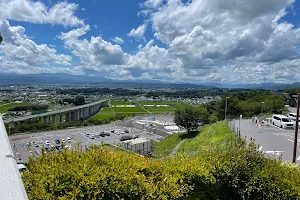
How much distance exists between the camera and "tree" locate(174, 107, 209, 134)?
4062cm

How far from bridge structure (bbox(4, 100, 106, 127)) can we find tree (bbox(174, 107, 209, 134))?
53.8 m

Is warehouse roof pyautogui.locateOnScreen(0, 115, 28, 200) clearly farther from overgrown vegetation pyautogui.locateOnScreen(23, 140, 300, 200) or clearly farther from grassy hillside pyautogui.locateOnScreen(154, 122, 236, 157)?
grassy hillside pyautogui.locateOnScreen(154, 122, 236, 157)

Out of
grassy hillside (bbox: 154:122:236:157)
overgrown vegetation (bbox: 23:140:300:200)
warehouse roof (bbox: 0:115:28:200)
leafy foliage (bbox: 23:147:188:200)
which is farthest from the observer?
grassy hillside (bbox: 154:122:236:157)

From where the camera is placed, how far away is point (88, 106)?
371ft

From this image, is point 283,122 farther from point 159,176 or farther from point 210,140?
point 159,176

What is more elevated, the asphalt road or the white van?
the white van

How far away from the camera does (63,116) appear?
96.8 metres

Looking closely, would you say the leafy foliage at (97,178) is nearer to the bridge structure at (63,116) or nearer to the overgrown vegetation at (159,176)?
the overgrown vegetation at (159,176)

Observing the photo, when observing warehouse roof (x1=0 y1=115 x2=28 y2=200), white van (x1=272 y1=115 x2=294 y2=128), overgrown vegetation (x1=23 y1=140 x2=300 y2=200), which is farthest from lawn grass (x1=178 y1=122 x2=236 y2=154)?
warehouse roof (x1=0 y1=115 x2=28 y2=200)

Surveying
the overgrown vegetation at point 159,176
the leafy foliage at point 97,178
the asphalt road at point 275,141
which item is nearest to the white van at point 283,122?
the asphalt road at point 275,141

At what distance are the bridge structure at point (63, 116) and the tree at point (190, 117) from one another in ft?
176

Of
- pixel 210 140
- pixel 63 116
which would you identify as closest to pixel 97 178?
pixel 210 140

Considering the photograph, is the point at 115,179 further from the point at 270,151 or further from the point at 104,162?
the point at 270,151

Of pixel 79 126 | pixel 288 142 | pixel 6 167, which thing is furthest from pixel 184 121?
pixel 79 126
